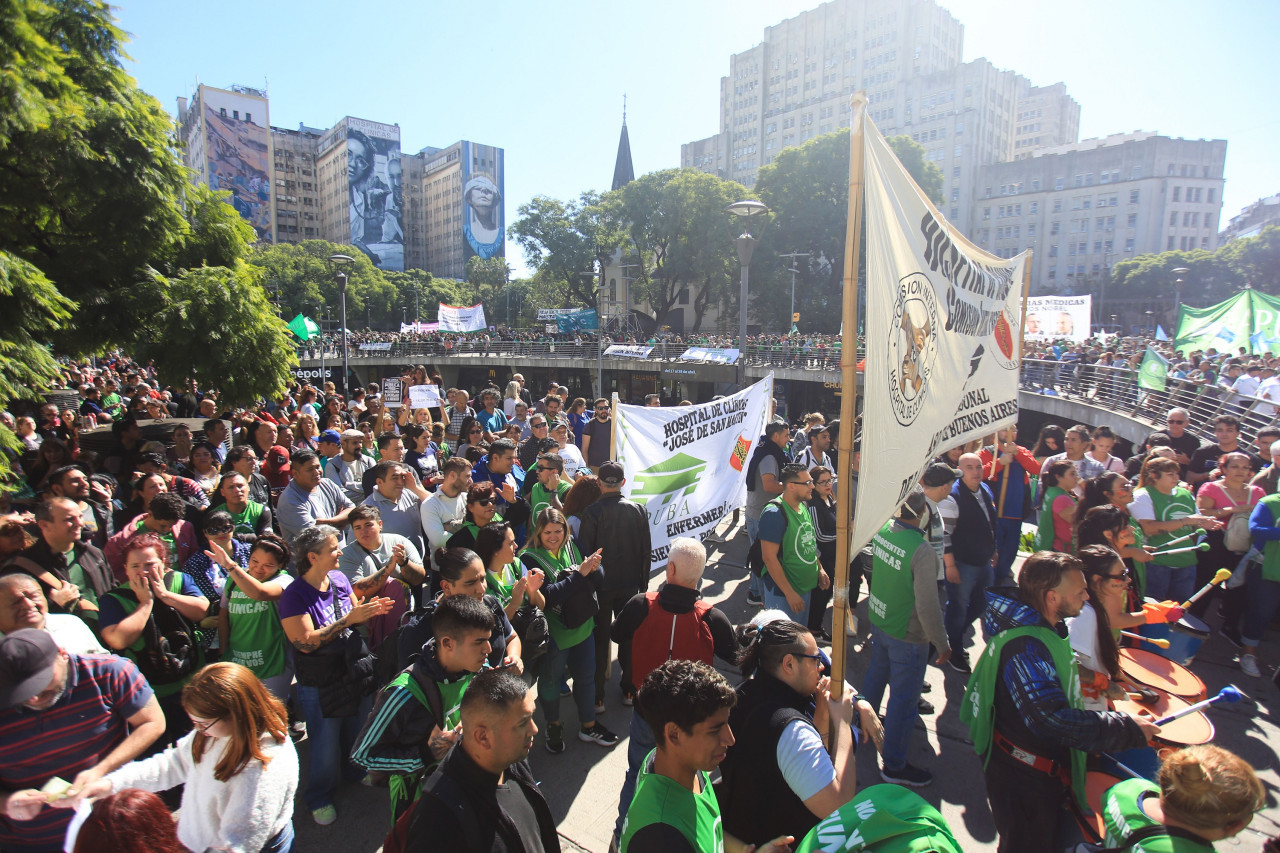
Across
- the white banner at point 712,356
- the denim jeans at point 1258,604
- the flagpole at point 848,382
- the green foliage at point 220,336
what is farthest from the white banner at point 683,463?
the white banner at point 712,356

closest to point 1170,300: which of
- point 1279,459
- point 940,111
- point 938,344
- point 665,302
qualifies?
point 940,111

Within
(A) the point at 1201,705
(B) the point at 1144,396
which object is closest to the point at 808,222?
(B) the point at 1144,396

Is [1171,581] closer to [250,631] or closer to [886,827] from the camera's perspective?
[886,827]

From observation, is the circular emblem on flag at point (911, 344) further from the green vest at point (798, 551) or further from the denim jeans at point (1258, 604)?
the denim jeans at point (1258, 604)

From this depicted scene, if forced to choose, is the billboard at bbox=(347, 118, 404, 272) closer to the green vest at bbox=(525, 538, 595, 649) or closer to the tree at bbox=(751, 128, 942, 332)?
the tree at bbox=(751, 128, 942, 332)

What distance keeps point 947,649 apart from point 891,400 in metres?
1.95

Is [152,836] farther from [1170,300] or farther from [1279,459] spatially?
[1170,300]

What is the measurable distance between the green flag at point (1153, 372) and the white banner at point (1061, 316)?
9085 millimetres

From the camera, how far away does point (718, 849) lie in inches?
77.9

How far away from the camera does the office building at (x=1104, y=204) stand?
247 ft

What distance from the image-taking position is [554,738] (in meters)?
4.19

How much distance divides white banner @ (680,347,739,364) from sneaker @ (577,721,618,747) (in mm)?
23742

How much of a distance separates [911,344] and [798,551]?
2300mm

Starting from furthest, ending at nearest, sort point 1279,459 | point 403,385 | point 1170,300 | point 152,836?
1. point 1170,300
2. point 403,385
3. point 1279,459
4. point 152,836
